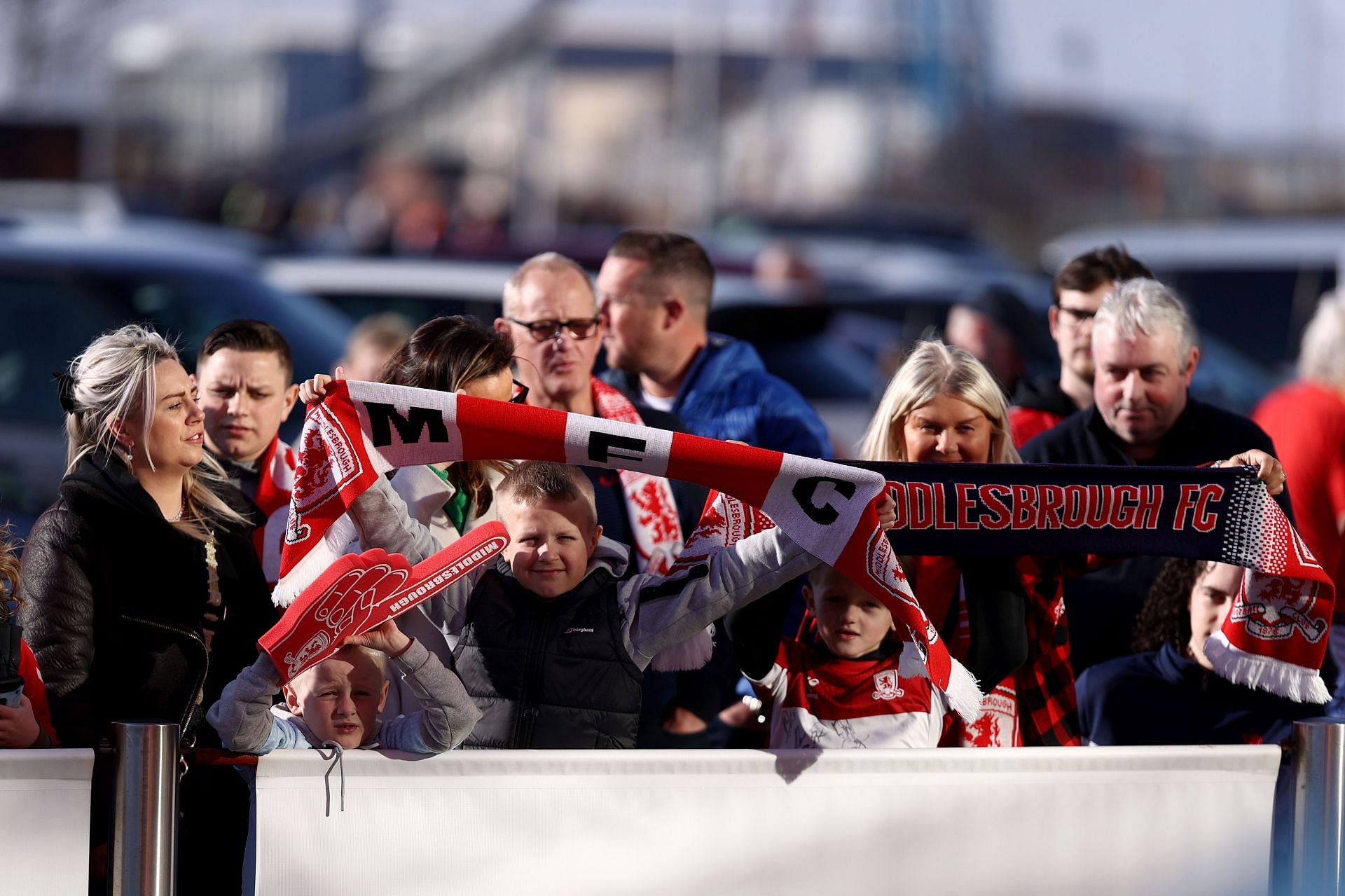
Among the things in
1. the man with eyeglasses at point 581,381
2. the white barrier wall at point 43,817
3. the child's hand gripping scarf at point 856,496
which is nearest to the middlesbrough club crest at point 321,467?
the child's hand gripping scarf at point 856,496

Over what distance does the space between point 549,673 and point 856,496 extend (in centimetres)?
70

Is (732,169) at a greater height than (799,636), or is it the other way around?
(732,169)

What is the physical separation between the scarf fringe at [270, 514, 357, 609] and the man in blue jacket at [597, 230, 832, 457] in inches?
64.6

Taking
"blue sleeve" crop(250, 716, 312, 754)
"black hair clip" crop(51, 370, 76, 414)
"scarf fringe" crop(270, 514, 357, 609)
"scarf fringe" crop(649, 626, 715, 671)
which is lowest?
"blue sleeve" crop(250, 716, 312, 754)

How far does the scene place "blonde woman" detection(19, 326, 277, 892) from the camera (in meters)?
3.14

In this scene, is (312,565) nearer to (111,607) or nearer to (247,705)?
(247,705)

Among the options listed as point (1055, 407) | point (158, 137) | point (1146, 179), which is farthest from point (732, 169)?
point (1055, 407)

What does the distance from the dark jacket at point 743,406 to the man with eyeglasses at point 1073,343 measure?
586 mm

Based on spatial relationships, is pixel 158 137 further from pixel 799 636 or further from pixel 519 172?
pixel 799 636

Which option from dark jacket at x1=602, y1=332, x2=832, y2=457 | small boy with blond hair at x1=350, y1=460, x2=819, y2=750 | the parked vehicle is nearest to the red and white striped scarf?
dark jacket at x1=602, y1=332, x2=832, y2=457

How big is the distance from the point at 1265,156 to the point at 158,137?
2600cm

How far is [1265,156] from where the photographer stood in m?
38.4

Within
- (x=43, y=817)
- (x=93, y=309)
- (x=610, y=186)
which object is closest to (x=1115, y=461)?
(x=43, y=817)

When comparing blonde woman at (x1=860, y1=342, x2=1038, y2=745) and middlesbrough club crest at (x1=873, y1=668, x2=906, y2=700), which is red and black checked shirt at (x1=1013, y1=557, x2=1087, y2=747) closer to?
blonde woman at (x1=860, y1=342, x2=1038, y2=745)
